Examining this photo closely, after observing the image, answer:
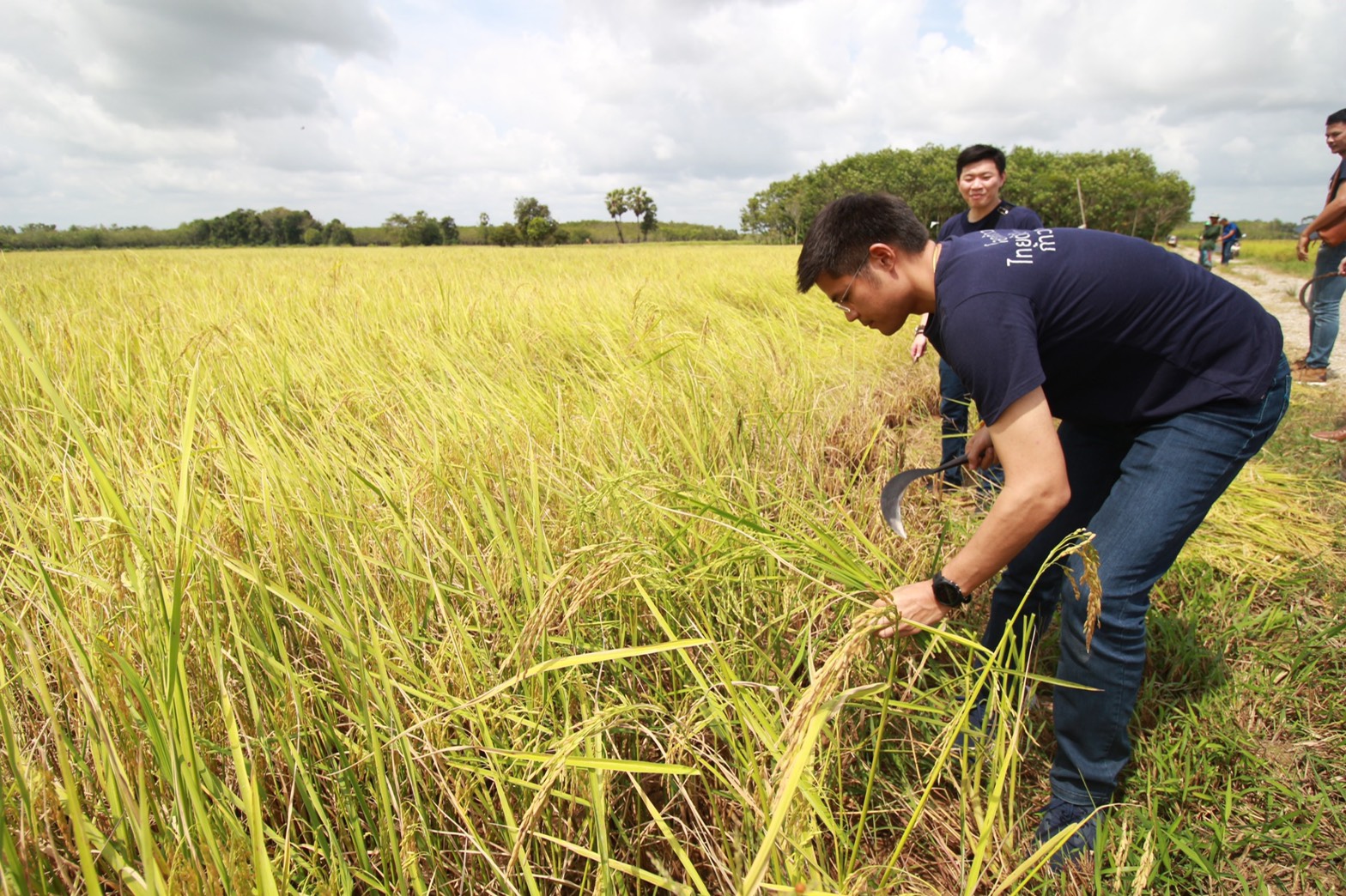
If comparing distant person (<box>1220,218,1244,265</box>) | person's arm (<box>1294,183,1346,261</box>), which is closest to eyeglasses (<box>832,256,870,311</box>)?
person's arm (<box>1294,183,1346,261</box>)

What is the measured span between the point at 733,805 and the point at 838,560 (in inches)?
18.7

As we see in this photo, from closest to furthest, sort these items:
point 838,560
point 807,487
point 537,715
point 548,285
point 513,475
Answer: point 537,715, point 838,560, point 513,475, point 807,487, point 548,285

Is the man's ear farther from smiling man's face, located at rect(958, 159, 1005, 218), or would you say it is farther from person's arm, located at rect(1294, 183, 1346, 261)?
person's arm, located at rect(1294, 183, 1346, 261)

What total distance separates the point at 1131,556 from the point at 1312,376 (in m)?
5.18

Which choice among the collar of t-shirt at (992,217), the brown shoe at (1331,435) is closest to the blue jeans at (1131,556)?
the collar of t-shirt at (992,217)

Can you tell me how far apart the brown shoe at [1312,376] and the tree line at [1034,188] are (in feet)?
139

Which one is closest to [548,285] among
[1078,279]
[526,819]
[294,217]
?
[1078,279]

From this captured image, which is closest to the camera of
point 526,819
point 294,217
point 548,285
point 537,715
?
point 526,819

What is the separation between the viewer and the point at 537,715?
1054 mm

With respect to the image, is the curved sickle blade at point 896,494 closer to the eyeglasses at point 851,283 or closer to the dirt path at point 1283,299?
the eyeglasses at point 851,283

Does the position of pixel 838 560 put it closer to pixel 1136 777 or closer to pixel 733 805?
pixel 733 805

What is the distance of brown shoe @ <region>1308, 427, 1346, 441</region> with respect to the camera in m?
3.20

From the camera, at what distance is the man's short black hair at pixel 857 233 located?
1.33 m

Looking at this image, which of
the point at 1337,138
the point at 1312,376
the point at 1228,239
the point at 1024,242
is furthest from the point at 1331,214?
the point at 1228,239
